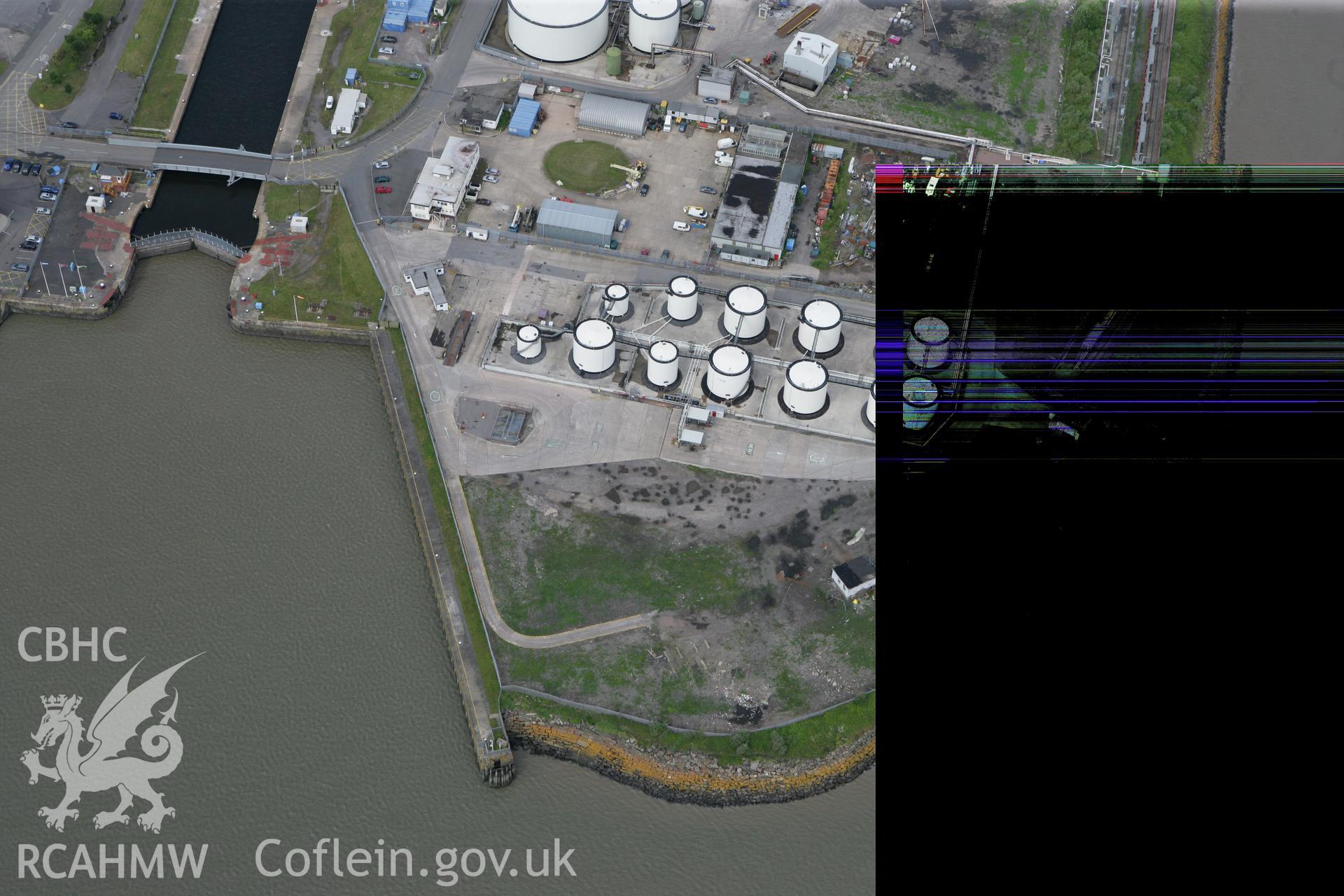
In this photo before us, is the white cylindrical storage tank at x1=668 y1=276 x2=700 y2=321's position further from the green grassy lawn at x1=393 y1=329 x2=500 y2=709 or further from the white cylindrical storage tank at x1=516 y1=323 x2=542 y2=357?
the green grassy lawn at x1=393 y1=329 x2=500 y2=709

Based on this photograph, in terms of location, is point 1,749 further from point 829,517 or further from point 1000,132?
point 1000,132

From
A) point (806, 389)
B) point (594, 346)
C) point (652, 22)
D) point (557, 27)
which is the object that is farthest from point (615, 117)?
point (806, 389)

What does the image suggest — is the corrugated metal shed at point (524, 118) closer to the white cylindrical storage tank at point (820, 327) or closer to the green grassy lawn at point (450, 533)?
the green grassy lawn at point (450, 533)

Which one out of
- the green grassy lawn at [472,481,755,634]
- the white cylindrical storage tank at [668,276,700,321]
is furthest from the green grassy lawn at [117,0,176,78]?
the green grassy lawn at [472,481,755,634]

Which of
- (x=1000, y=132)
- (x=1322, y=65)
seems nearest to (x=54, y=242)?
(x=1000, y=132)

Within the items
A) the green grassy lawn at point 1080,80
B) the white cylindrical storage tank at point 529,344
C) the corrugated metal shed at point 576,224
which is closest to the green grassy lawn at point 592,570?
the white cylindrical storage tank at point 529,344
